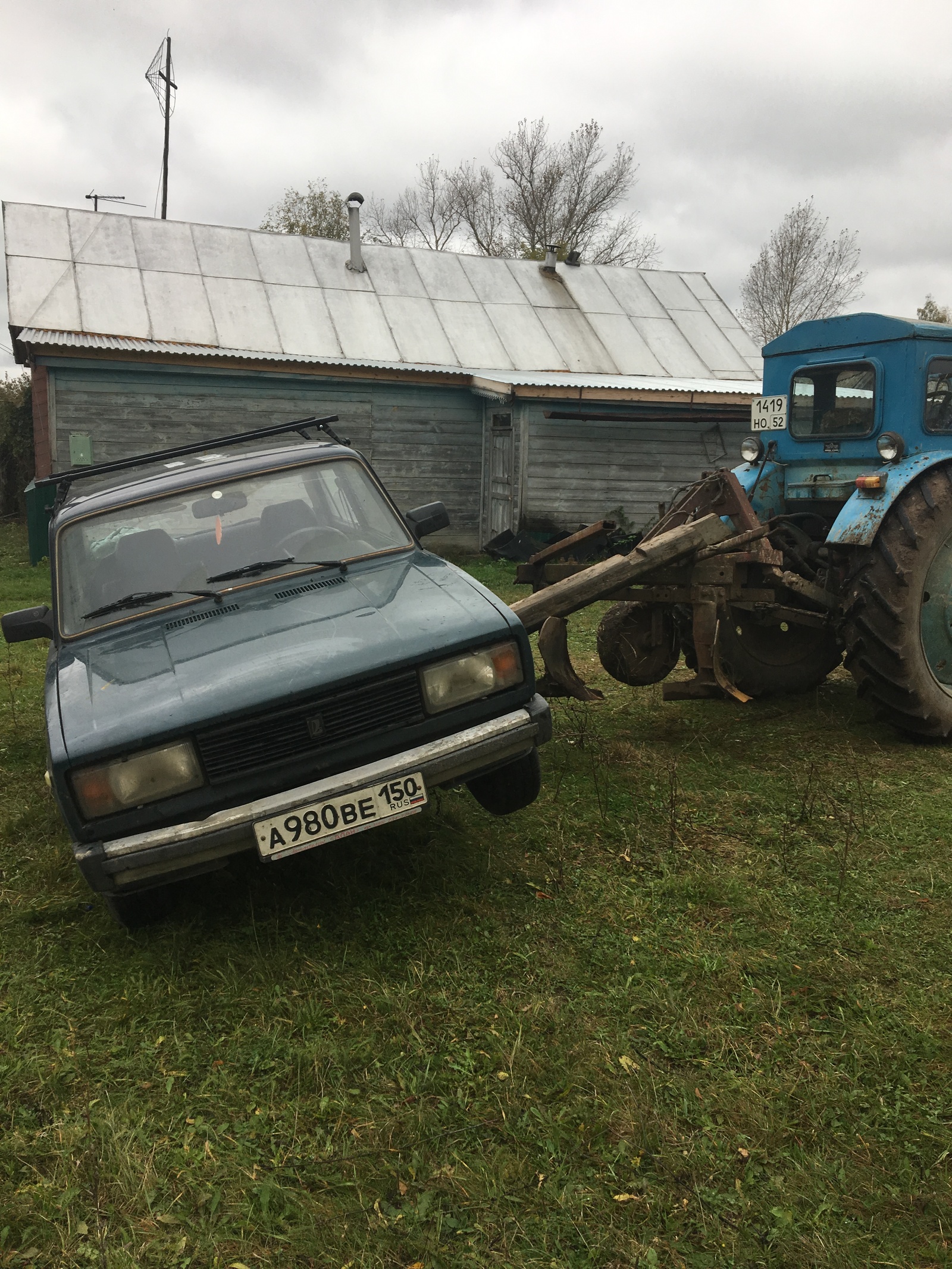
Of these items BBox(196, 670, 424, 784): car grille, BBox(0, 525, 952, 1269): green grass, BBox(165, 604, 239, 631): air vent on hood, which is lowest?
BBox(0, 525, 952, 1269): green grass

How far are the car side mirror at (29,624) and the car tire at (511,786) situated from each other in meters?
1.90

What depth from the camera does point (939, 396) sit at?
5883 millimetres

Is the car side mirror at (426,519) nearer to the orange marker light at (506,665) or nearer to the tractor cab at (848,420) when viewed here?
the orange marker light at (506,665)

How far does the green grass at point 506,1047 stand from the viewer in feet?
7.55

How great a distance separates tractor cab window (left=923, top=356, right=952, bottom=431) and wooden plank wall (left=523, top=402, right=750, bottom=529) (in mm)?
9591

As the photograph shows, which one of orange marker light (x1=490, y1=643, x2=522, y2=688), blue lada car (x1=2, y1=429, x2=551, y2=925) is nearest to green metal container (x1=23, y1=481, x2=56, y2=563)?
blue lada car (x1=2, y1=429, x2=551, y2=925)

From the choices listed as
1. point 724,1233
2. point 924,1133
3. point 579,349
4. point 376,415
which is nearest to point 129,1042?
point 724,1233

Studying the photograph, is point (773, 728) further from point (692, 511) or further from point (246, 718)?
point (246, 718)

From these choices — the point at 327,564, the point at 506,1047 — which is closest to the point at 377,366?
the point at 327,564

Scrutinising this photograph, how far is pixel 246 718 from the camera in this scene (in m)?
3.31

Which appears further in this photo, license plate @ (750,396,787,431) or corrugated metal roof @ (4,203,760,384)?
corrugated metal roof @ (4,203,760,384)

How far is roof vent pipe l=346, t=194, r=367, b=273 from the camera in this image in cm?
1728

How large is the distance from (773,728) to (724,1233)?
405cm

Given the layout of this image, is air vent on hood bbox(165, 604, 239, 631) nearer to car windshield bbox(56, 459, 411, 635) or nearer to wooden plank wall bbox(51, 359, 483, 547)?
car windshield bbox(56, 459, 411, 635)
